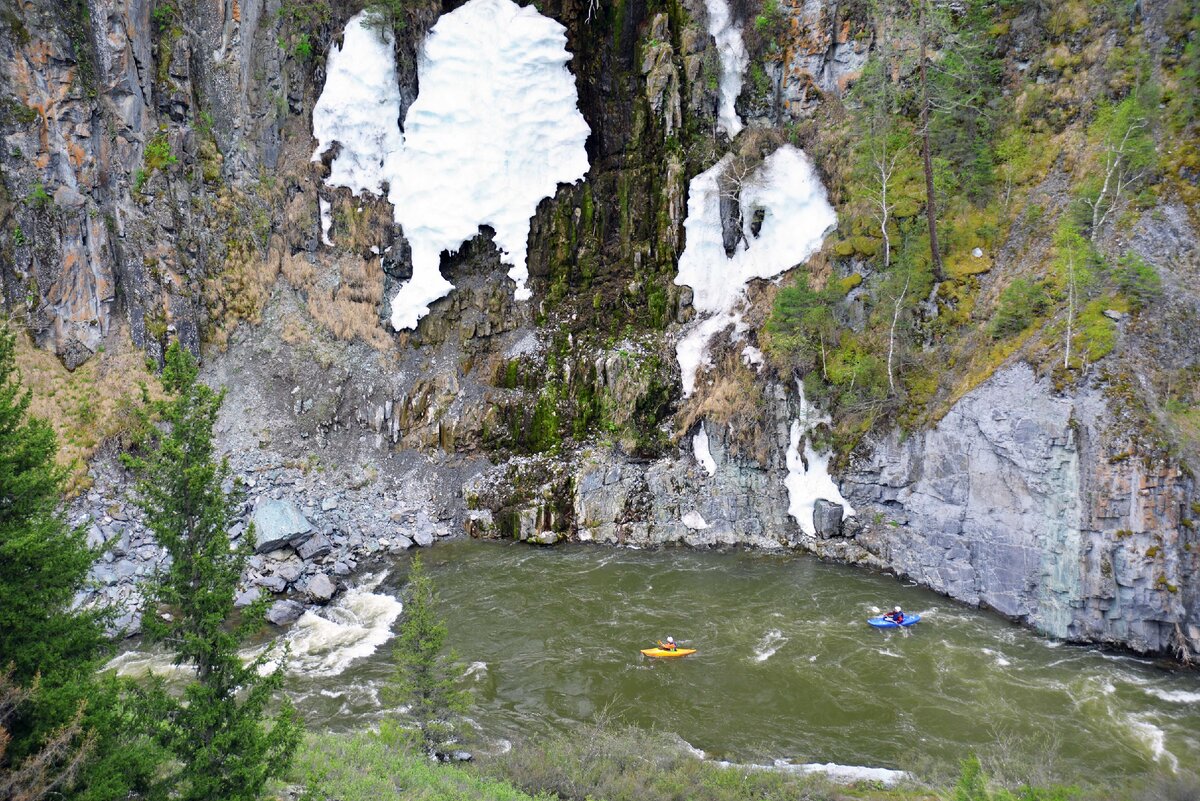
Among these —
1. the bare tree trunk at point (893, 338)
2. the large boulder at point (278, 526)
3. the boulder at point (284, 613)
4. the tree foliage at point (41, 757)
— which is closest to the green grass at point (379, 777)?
the tree foliage at point (41, 757)

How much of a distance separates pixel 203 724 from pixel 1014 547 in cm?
1948

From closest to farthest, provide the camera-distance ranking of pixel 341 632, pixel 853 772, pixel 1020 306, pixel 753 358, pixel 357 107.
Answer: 1. pixel 853 772
2. pixel 341 632
3. pixel 1020 306
4. pixel 753 358
5. pixel 357 107

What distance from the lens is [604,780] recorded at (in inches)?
504

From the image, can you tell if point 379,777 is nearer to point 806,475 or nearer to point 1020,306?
point 806,475

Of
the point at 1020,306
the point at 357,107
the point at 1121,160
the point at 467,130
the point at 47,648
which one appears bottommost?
the point at 47,648

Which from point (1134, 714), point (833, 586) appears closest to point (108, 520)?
point (833, 586)

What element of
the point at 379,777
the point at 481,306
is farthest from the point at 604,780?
the point at 481,306

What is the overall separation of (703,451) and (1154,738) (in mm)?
15318

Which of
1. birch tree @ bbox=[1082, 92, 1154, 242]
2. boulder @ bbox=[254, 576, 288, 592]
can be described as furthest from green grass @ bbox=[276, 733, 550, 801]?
birch tree @ bbox=[1082, 92, 1154, 242]

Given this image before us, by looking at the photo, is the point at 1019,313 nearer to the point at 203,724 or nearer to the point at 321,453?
the point at 203,724

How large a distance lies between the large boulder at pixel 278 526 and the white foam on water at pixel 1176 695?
80.8 feet

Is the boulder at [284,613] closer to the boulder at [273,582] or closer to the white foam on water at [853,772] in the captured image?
the boulder at [273,582]

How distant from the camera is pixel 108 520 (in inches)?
938

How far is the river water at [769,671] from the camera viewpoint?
15.3m
